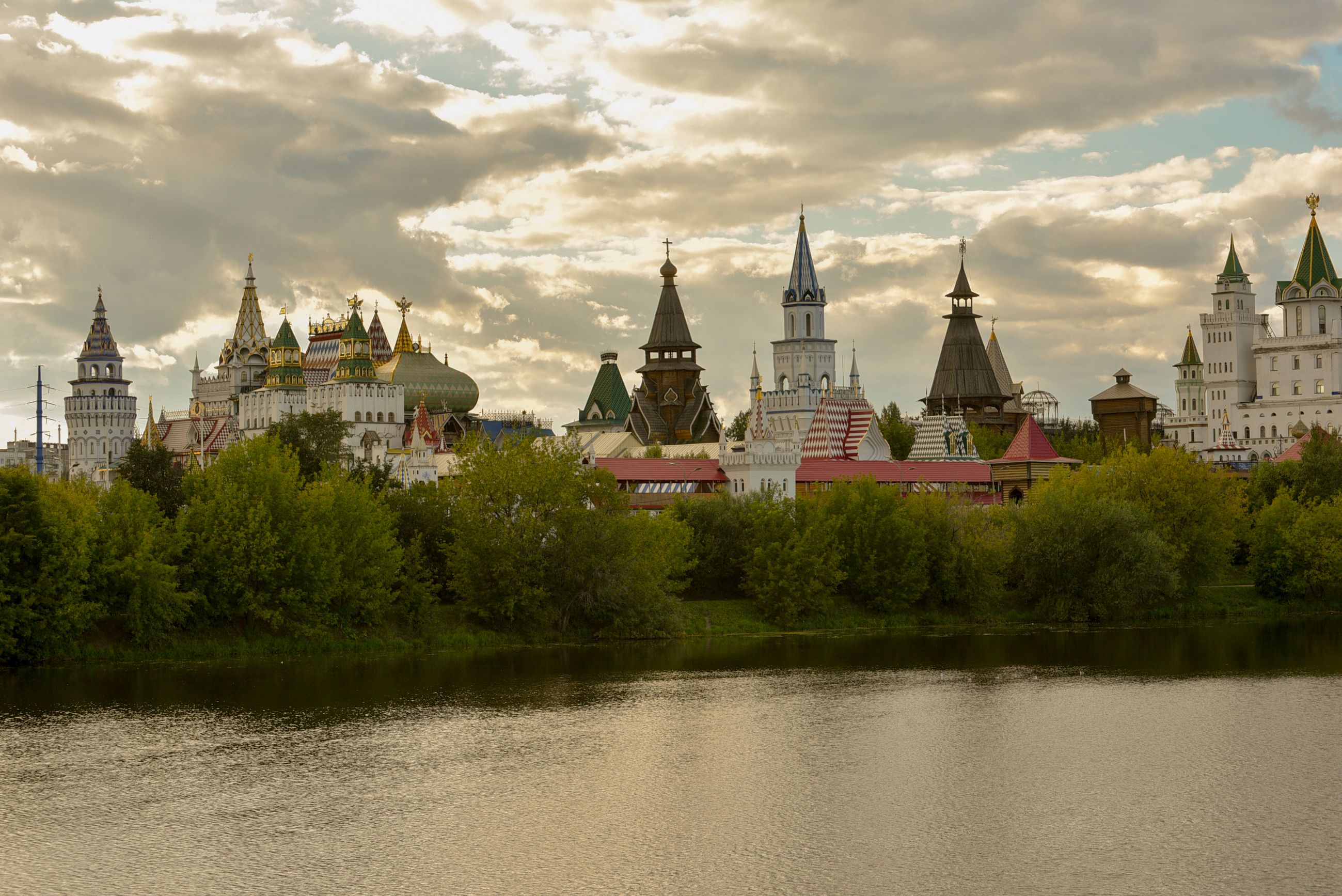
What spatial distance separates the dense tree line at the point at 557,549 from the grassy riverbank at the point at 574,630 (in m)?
0.31

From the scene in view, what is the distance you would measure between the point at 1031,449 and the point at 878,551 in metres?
24.7

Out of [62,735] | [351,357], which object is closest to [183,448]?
[351,357]

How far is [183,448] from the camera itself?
129750 mm

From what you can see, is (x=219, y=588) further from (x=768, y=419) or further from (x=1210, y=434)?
(x=1210, y=434)

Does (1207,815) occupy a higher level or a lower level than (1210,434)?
lower

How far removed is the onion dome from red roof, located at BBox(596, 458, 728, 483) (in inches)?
1692

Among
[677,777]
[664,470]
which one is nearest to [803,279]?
[664,470]

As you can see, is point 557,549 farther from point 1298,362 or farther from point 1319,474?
point 1298,362

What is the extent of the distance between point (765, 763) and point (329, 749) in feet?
28.0

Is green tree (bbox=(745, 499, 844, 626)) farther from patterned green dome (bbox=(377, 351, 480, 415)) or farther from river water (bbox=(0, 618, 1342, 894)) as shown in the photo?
patterned green dome (bbox=(377, 351, 480, 415))

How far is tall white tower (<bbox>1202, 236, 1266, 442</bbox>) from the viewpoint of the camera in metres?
144

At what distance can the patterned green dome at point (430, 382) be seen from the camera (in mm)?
118188

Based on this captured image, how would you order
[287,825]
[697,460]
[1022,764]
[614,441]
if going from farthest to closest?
[614,441] → [697,460] → [1022,764] → [287,825]

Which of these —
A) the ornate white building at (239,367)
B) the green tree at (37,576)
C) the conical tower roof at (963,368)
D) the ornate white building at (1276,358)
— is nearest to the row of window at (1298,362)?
the ornate white building at (1276,358)
